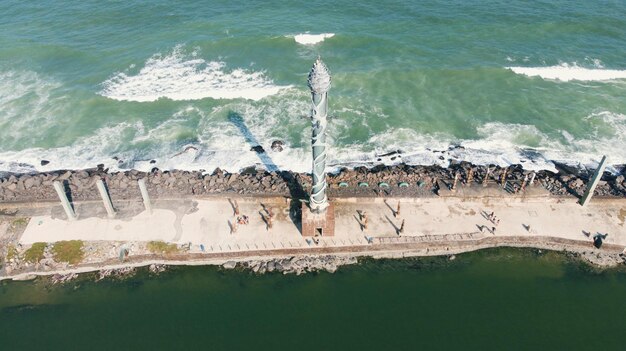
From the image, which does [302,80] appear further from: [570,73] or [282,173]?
[570,73]

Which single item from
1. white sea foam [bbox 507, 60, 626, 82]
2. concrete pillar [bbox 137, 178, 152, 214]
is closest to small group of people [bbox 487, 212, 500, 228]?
concrete pillar [bbox 137, 178, 152, 214]

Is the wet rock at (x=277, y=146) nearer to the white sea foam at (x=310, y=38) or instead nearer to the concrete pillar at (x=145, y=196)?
the concrete pillar at (x=145, y=196)

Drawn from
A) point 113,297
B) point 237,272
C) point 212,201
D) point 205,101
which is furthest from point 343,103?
point 113,297

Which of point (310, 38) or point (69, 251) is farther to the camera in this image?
point (310, 38)

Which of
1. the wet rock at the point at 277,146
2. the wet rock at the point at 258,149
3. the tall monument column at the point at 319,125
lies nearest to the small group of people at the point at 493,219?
the tall monument column at the point at 319,125

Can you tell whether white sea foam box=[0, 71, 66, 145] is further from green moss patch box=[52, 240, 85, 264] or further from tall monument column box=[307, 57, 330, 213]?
tall monument column box=[307, 57, 330, 213]

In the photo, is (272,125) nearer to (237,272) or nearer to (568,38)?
(237,272)

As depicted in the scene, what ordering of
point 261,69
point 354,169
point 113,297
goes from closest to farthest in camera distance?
1. point 113,297
2. point 354,169
3. point 261,69

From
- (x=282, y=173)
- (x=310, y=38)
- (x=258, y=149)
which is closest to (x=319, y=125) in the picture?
(x=282, y=173)
